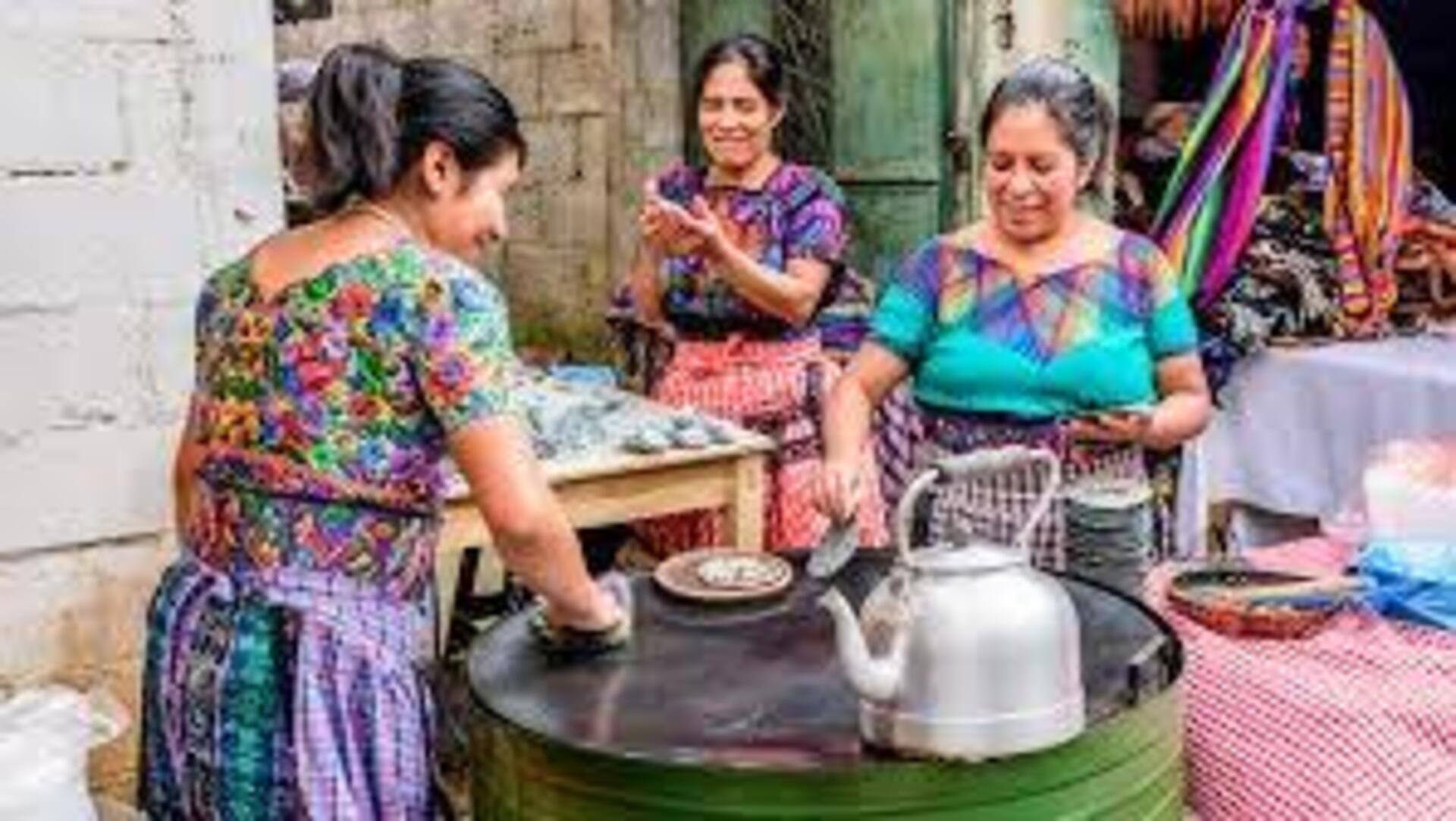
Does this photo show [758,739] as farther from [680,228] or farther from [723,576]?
[680,228]

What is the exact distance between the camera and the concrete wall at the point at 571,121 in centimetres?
700

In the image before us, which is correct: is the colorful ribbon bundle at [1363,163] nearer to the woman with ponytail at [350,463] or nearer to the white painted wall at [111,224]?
the white painted wall at [111,224]

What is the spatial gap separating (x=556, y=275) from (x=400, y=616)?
5449 millimetres

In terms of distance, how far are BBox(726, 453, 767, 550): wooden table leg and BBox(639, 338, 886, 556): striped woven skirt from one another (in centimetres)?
16

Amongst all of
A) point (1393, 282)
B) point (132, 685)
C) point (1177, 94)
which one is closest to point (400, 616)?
point (132, 685)

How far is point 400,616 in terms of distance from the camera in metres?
2.52

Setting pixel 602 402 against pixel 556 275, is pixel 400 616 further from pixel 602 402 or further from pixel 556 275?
pixel 556 275

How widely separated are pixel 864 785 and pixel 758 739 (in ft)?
0.65

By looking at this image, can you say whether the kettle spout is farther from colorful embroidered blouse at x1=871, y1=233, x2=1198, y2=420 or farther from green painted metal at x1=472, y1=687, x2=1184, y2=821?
colorful embroidered blouse at x1=871, y1=233, x2=1198, y2=420

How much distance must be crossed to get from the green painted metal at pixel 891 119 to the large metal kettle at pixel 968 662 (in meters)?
3.71

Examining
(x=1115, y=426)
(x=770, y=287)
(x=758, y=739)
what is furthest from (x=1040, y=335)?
(x=758, y=739)

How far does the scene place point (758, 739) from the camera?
219 centimetres

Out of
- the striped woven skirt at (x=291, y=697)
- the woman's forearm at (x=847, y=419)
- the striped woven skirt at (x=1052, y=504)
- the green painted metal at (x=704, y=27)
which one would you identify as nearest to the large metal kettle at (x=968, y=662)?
the striped woven skirt at (x=291, y=697)

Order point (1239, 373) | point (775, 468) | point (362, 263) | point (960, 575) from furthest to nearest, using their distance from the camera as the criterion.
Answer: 1. point (1239, 373)
2. point (775, 468)
3. point (362, 263)
4. point (960, 575)
